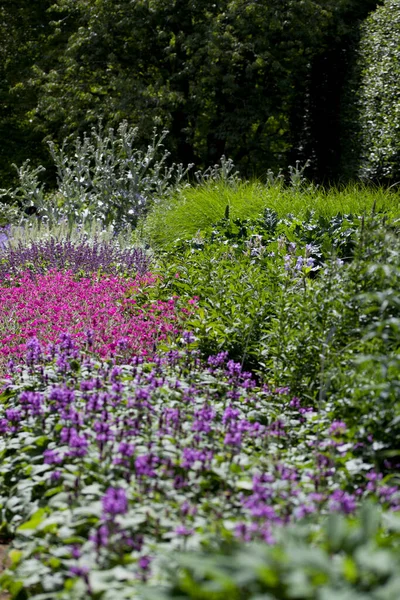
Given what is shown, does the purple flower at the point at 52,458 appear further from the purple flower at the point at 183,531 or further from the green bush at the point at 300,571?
the green bush at the point at 300,571

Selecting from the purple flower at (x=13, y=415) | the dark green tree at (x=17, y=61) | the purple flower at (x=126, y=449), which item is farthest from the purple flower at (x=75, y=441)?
the dark green tree at (x=17, y=61)

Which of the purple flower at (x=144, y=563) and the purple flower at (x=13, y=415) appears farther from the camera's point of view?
the purple flower at (x=13, y=415)

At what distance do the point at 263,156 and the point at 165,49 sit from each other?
10.7ft

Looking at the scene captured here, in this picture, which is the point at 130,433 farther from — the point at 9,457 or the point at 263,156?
the point at 263,156

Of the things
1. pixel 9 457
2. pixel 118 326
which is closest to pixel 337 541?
pixel 9 457

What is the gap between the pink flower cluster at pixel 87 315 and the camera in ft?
17.0

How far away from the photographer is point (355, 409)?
11.5 feet

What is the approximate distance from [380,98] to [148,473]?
40.9 feet

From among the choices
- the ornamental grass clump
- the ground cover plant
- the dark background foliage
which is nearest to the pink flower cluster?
the ground cover plant

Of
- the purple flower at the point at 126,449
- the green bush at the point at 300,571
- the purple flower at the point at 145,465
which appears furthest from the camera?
the purple flower at the point at 126,449

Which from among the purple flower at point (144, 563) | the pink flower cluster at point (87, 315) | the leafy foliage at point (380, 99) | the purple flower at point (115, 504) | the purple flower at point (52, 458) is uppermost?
the leafy foliage at point (380, 99)

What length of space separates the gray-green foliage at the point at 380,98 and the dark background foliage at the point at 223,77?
326 mm

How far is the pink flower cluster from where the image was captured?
5176 millimetres

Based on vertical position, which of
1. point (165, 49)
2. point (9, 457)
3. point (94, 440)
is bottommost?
point (9, 457)
